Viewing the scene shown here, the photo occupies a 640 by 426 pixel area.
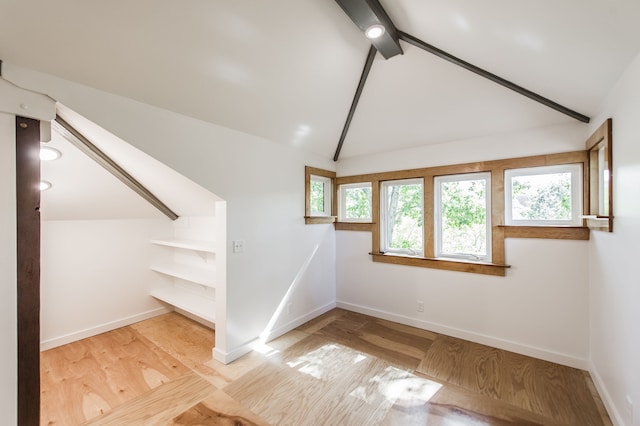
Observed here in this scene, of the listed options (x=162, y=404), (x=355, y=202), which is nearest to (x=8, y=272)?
(x=162, y=404)

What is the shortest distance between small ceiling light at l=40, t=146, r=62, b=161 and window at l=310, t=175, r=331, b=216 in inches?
96.3

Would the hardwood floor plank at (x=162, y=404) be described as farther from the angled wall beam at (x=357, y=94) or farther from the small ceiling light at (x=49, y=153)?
the angled wall beam at (x=357, y=94)

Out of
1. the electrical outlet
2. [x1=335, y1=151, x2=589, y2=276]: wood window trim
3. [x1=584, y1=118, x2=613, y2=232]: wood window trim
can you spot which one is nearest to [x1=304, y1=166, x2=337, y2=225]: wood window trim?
[x1=335, y1=151, x2=589, y2=276]: wood window trim

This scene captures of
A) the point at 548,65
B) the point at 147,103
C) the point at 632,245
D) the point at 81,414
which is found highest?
the point at 548,65

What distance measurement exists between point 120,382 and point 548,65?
3919mm

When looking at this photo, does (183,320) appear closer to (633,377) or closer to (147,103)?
(147,103)

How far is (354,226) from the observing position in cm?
364

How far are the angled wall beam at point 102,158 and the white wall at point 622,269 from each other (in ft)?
11.4

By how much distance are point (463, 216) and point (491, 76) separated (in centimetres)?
142

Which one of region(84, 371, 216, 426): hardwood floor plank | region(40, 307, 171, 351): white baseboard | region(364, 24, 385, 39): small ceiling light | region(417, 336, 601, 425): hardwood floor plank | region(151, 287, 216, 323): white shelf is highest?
region(364, 24, 385, 39): small ceiling light

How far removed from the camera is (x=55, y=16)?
128cm

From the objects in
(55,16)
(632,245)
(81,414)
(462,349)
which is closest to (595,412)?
(462,349)

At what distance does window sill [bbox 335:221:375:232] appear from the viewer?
11.5ft

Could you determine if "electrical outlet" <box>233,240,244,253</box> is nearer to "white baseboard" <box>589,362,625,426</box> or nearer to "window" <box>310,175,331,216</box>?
"window" <box>310,175,331,216</box>
